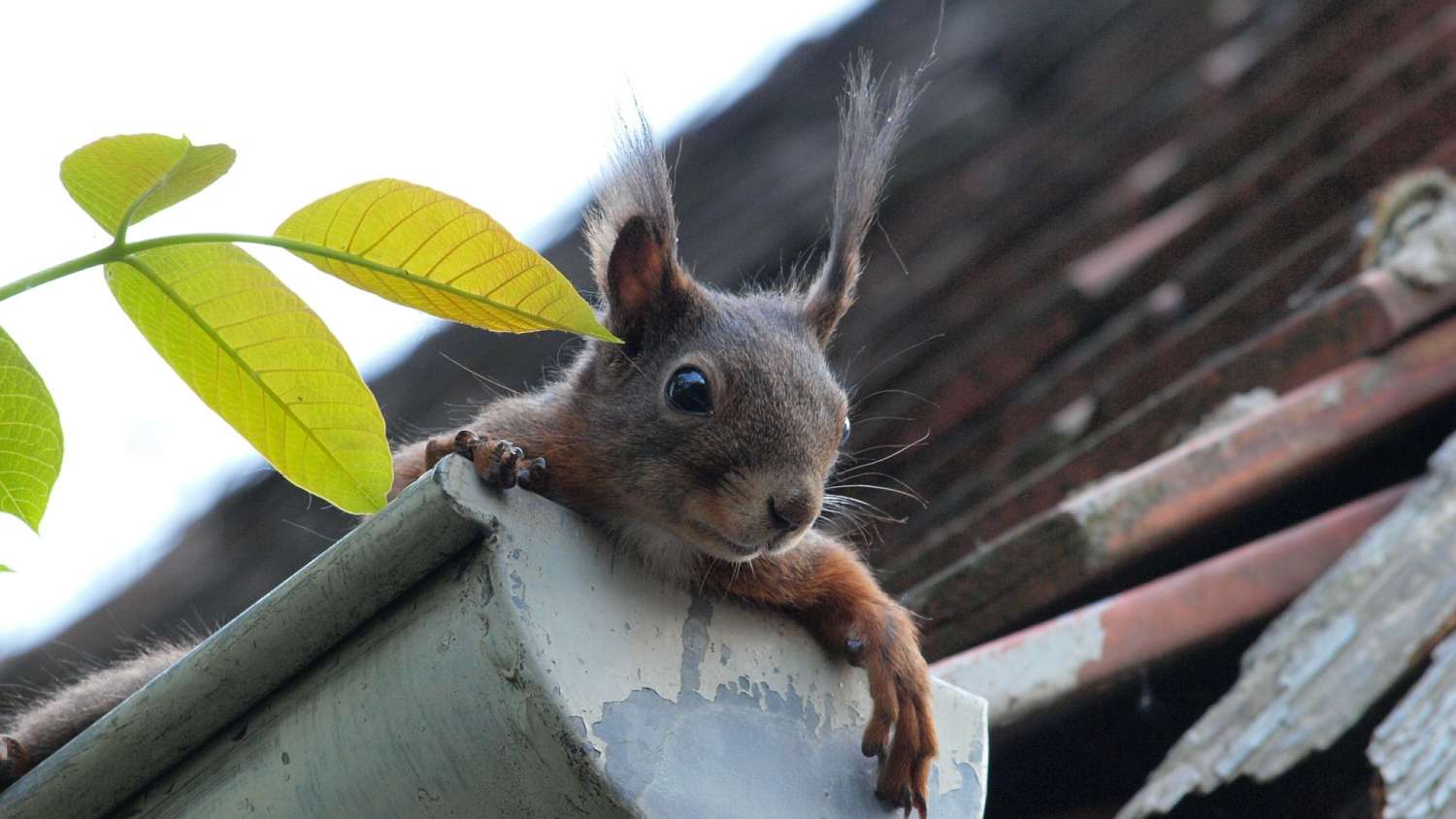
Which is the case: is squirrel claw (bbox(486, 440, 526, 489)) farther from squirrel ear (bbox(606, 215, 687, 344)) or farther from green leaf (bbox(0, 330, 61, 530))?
squirrel ear (bbox(606, 215, 687, 344))

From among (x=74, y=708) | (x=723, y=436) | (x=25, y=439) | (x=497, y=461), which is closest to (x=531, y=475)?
(x=497, y=461)

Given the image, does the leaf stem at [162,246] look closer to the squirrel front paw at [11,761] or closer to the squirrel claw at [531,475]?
the squirrel claw at [531,475]

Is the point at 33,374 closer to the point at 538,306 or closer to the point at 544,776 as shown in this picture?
the point at 538,306

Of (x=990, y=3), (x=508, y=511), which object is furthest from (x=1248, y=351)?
(x=990, y=3)

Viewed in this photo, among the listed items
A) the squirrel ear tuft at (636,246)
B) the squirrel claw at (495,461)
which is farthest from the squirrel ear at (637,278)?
the squirrel claw at (495,461)

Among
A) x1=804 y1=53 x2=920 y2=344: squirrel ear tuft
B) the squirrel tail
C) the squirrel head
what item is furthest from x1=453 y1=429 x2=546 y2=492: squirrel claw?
the squirrel tail

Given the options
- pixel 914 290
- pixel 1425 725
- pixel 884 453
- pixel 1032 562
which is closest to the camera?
pixel 1425 725
